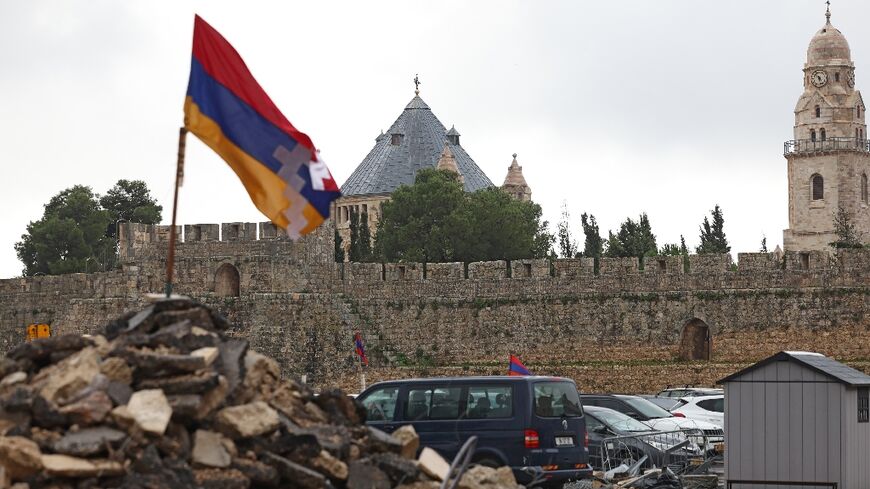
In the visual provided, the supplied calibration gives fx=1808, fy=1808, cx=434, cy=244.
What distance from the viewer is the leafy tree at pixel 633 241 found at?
231 ft

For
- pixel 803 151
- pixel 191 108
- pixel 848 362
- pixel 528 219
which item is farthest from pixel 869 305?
pixel 803 151

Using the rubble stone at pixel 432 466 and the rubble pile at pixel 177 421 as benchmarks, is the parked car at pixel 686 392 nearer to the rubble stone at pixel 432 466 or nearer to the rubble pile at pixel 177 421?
the rubble stone at pixel 432 466

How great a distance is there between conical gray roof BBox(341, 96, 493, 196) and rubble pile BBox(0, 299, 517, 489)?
7881 centimetres

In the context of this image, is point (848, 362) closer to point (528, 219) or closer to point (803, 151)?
point (528, 219)

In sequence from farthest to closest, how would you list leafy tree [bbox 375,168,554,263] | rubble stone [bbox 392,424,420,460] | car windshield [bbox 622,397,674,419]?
leafy tree [bbox 375,168,554,263], car windshield [bbox 622,397,674,419], rubble stone [bbox 392,424,420,460]

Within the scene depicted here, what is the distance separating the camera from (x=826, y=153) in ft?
280

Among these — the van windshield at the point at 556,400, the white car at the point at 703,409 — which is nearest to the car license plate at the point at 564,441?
the van windshield at the point at 556,400

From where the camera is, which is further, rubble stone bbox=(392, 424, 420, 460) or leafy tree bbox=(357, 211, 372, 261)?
leafy tree bbox=(357, 211, 372, 261)

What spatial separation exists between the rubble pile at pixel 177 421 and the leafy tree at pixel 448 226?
155 ft

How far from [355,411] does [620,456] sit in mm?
11854

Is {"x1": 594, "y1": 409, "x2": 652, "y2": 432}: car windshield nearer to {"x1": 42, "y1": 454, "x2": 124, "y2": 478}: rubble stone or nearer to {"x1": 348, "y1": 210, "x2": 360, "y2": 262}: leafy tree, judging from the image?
{"x1": 42, "y1": 454, "x2": 124, "y2": 478}: rubble stone

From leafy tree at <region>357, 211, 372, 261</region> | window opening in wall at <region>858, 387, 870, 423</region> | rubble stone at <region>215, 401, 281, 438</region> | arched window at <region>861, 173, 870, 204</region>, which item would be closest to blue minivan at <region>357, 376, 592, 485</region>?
window opening in wall at <region>858, 387, 870, 423</region>

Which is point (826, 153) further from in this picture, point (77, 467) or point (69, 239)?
point (77, 467)

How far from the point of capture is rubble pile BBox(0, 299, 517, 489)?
1430 centimetres
